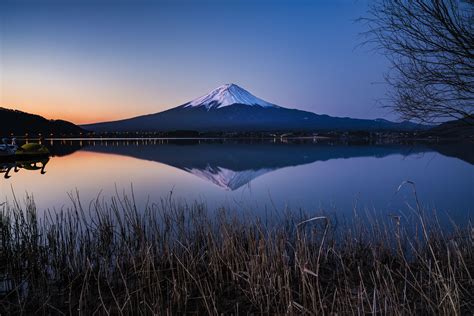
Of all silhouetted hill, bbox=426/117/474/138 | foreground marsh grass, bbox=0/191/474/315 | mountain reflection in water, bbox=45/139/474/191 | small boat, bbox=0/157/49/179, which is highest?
silhouetted hill, bbox=426/117/474/138

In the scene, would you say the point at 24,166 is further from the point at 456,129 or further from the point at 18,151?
the point at 456,129

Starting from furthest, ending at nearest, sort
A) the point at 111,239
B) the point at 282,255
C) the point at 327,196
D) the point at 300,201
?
the point at 327,196, the point at 300,201, the point at 111,239, the point at 282,255

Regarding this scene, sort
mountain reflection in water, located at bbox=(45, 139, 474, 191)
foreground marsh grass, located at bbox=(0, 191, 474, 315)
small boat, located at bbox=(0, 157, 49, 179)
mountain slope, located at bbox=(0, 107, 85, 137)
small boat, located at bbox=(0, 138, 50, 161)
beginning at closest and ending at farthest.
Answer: foreground marsh grass, located at bbox=(0, 191, 474, 315), small boat, located at bbox=(0, 157, 49, 179), mountain reflection in water, located at bbox=(45, 139, 474, 191), small boat, located at bbox=(0, 138, 50, 161), mountain slope, located at bbox=(0, 107, 85, 137)

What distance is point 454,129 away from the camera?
461 centimetres

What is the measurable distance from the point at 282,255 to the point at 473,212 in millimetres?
10904

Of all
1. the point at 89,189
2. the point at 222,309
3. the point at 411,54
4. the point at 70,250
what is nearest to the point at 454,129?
the point at 411,54

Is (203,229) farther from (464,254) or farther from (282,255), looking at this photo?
(464,254)

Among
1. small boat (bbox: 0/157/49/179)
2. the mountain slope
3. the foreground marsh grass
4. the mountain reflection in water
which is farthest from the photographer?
the mountain slope

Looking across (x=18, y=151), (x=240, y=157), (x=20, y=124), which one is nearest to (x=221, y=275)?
(x=18, y=151)

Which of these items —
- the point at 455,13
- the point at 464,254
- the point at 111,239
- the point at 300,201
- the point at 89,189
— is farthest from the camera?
the point at 89,189

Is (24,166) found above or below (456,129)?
below

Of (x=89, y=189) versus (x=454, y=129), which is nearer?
(x=454, y=129)

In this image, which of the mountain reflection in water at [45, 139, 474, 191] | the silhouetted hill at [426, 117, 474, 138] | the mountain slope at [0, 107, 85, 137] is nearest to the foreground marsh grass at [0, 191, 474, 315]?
the silhouetted hill at [426, 117, 474, 138]

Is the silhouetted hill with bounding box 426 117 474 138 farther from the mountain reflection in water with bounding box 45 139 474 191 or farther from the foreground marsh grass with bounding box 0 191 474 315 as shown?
the foreground marsh grass with bounding box 0 191 474 315
